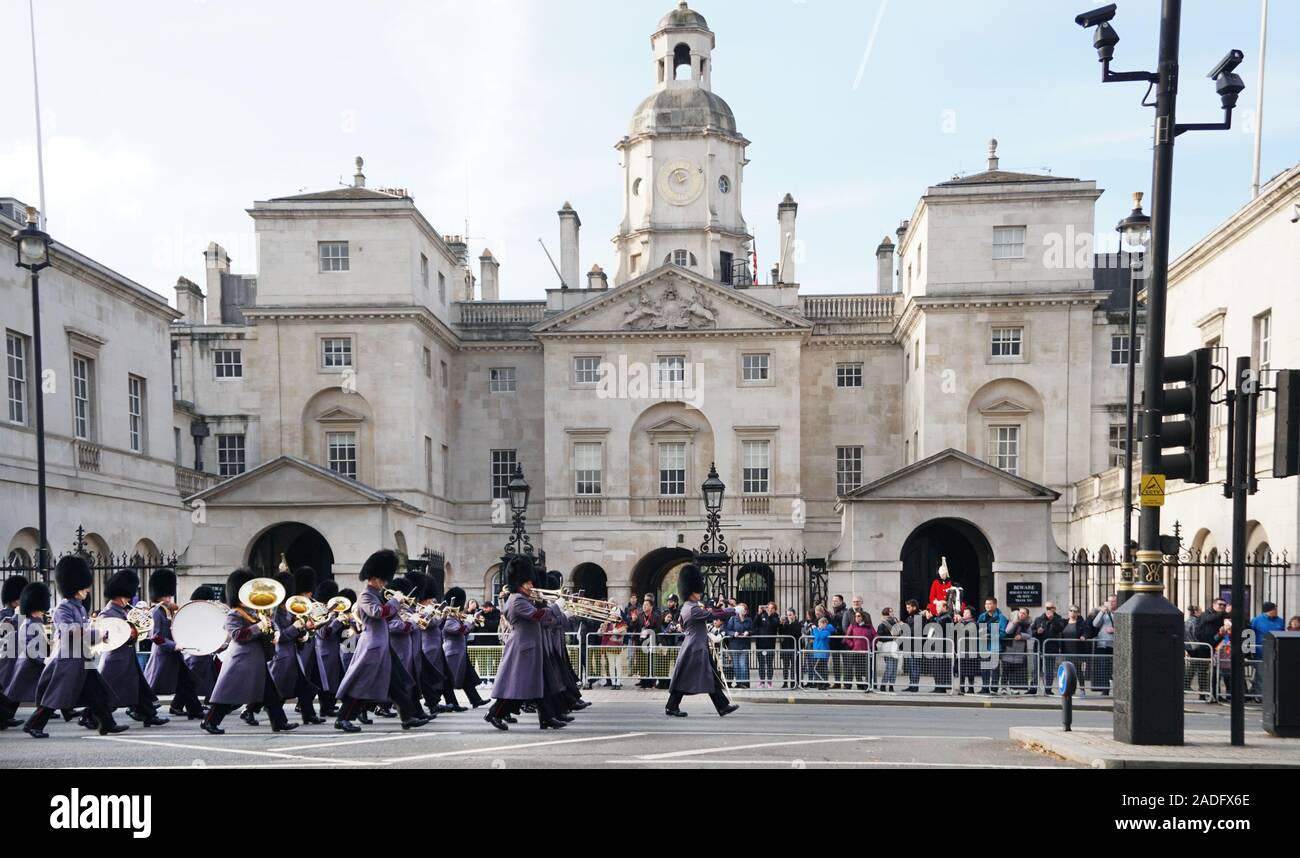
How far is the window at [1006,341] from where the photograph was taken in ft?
140

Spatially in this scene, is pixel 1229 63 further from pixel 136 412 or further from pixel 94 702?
pixel 136 412

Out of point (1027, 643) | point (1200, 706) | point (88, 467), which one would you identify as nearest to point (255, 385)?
point (88, 467)

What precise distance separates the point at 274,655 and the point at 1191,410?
10.7 meters

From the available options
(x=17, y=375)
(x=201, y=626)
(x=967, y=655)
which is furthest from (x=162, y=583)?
(x=17, y=375)

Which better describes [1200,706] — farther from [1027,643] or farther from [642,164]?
[642,164]

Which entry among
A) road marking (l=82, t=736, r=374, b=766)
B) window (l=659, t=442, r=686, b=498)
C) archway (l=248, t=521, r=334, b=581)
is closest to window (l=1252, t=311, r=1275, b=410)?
road marking (l=82, t=736, r=374, b=766)

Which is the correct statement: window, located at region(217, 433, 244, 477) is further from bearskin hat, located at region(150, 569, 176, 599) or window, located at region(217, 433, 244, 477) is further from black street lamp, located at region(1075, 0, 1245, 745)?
black street lamp, located at region(1075, 0, 1245, 745)

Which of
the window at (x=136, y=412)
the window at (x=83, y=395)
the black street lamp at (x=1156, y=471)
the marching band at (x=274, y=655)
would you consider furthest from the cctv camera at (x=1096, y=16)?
the window at (x=136, y=412)

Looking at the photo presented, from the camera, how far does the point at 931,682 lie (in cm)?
2066

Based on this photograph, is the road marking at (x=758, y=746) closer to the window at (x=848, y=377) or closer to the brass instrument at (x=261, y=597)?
the brass instrument at (x=261, y=597)

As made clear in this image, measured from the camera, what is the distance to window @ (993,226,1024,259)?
42531 millimetres

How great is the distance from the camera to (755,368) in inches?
1834

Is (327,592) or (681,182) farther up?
(681,182)

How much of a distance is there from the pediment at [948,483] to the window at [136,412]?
2015 cm
